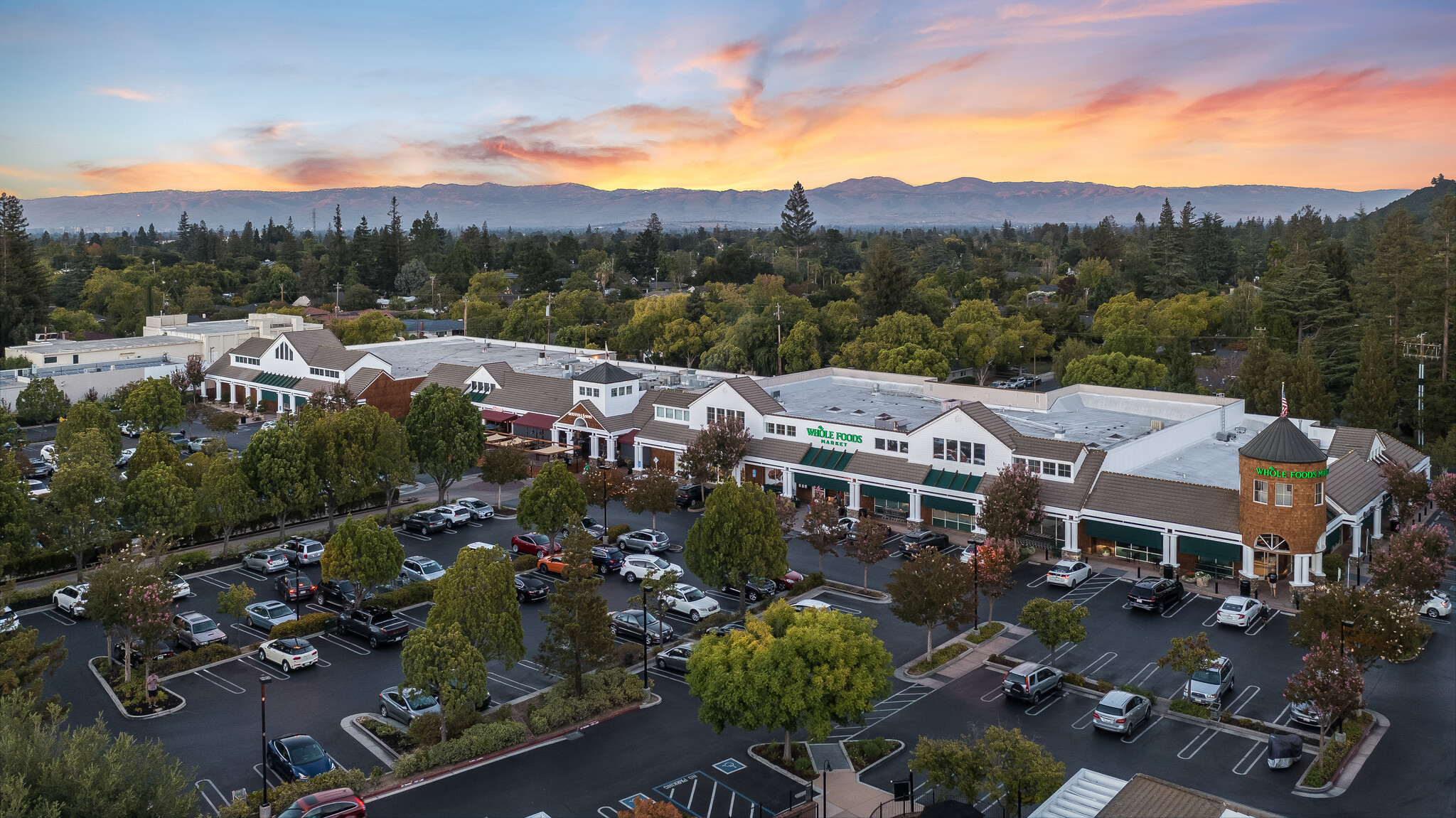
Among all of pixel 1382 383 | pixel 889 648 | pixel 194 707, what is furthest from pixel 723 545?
pixel 1382 383

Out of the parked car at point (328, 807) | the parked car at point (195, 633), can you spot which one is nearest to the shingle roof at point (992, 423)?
the parked car at point (195, 633)

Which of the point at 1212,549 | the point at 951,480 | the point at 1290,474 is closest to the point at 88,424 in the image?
the point at 951,480

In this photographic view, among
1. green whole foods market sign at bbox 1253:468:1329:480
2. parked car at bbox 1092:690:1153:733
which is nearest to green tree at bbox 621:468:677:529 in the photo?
parked car at bbox 1092:690:1153:733

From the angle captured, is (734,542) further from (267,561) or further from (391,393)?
(391,393)

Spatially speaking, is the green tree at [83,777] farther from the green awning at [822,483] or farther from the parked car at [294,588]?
the green awning at [822,483]

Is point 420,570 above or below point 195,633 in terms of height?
above

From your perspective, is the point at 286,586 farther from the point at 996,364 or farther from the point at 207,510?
the point at 996,364
